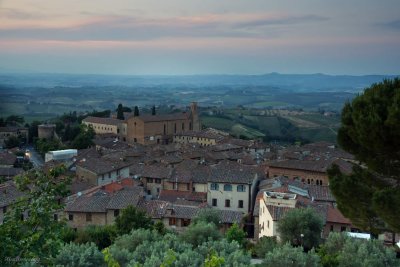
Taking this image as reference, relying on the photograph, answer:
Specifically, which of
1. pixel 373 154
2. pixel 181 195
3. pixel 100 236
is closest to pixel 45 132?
pixel 181 195

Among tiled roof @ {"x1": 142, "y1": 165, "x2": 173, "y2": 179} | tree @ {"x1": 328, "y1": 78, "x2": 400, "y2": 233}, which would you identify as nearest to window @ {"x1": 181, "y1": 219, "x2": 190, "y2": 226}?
tiled roof @ {"x1": 142, "y1": 165, "x2": 173, "y2": 179}

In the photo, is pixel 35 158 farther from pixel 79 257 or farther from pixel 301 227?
pixel 79 257

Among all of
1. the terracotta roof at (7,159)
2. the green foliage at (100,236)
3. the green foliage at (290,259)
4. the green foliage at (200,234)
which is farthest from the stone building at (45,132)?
the green foliage at (290,259)

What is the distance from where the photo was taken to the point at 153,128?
69.8m

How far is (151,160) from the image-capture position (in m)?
43.8

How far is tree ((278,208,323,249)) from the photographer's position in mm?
21375

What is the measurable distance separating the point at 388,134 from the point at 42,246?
8504mm

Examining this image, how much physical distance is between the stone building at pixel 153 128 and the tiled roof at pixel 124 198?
1547 inches

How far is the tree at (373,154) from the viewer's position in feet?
39.0

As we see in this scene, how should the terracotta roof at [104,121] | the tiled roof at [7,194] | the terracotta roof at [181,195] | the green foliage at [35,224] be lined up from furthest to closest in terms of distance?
the terracotta roof at [104,121] → the terracotta roof at [181,195] → the tiled roof at [7,194] → the green foliage at [35,224]

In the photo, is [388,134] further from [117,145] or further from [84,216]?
[117,145]

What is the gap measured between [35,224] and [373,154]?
8914 mm

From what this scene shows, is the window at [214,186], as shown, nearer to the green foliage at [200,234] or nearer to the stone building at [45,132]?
the green foliage at [200,234]

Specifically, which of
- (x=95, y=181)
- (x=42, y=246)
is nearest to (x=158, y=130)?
(x=95, y=181)
